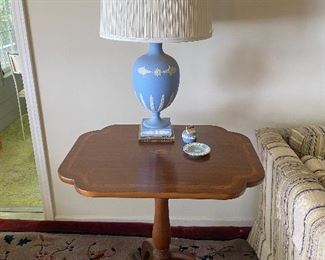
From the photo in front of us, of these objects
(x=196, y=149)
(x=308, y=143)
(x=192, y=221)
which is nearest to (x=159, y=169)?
(x=196, y=149)

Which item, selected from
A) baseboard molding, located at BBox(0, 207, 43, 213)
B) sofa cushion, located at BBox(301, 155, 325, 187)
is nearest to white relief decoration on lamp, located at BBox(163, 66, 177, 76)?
sofa cushion, located at BBox(301, 155, 325, 187)

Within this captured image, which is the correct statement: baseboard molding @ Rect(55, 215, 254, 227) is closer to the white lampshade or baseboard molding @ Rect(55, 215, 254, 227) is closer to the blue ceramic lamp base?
the blue ceramic lamp base

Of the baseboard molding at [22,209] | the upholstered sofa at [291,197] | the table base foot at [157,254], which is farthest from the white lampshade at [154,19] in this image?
the baseboard molding at [22,209]

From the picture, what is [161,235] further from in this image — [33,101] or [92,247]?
[33,101]

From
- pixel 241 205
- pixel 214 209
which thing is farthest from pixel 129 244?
pixel 241 205

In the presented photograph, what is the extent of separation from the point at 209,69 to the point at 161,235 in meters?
0.81

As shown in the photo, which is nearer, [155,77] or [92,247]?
[155,77]

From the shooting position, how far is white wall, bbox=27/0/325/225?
1.68 meters

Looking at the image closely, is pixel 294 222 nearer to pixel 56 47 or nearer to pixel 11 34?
pixel 56 47

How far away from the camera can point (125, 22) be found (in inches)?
47.9

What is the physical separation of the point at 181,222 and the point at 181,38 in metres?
1.17

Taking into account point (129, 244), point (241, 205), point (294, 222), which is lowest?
point (129, 244)

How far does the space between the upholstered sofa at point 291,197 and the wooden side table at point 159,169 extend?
0.13 metres

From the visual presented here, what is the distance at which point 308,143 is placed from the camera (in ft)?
5.37
